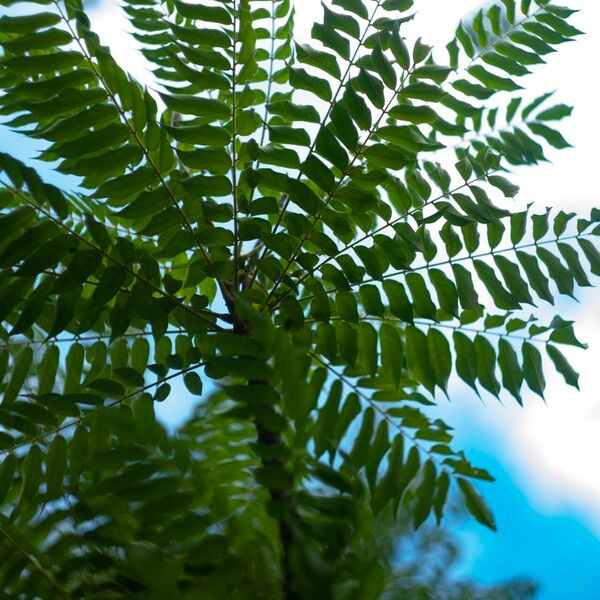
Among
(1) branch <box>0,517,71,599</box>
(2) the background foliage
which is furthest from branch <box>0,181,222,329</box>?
(1) branch <box>0,517,71,599</box>

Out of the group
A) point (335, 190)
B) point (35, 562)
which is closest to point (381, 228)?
point (335, 190)

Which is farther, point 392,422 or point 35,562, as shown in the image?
point 392,422

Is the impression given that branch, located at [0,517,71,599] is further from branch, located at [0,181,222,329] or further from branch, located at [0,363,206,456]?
branch, located at [0,181,222,329]

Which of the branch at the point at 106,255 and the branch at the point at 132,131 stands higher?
the branch at the point at 132,131

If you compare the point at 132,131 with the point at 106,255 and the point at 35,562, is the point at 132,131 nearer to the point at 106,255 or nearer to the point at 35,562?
the point at 106,255

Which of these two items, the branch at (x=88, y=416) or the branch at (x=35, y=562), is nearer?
the branch at (x=35, y=562)

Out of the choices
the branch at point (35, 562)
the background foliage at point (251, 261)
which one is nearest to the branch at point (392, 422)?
the background foliage at point (251, 261)

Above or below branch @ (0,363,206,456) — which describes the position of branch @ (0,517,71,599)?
below

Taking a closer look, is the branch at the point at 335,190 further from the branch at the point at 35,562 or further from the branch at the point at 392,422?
the branch at the point at 35,562

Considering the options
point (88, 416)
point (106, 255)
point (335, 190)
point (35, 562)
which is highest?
point (335, 190)

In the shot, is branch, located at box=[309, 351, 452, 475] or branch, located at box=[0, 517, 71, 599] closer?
branch, located at box=[0, 517, 71, 599]

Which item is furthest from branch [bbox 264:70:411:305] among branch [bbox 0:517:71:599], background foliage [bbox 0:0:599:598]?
branch [bbox 0:517:71:599]

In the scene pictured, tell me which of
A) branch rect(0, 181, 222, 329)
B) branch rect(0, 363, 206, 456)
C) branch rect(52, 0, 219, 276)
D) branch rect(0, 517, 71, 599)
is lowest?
branch rect(0, 517, 71, 599)

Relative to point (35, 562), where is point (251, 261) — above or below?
above
